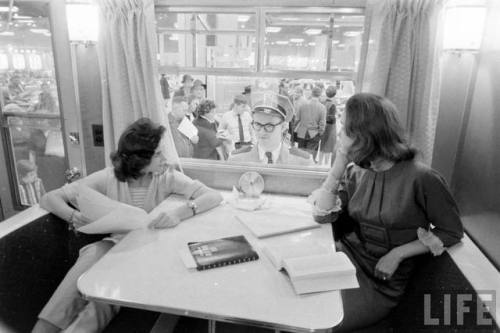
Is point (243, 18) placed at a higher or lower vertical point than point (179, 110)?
higher

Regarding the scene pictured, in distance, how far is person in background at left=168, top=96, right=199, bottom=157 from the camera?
7.85 ft

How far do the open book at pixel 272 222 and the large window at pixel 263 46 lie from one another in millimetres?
626

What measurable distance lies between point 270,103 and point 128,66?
89cm

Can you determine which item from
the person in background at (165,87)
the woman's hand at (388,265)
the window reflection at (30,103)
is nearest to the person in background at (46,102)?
the window reflection at (30,103)

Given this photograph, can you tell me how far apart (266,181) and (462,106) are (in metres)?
1.16

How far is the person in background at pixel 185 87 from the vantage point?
2256 mm

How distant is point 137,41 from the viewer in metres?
1.99

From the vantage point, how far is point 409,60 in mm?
1787

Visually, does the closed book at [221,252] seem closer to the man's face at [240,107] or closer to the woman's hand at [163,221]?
the woman's hand at [163,221]

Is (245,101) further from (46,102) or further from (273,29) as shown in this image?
(46,102)

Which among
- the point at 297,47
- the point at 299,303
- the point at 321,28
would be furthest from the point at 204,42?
the point at 299,303

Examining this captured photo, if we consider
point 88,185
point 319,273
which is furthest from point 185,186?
point 319,273

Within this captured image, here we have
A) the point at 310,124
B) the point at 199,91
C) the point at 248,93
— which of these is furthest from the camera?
the point at 310,124

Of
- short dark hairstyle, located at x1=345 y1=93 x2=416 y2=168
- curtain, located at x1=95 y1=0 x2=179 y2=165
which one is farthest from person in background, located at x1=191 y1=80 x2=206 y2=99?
short dark hairstyle, located at x1=345 y1=93 x2=416 y2=168
